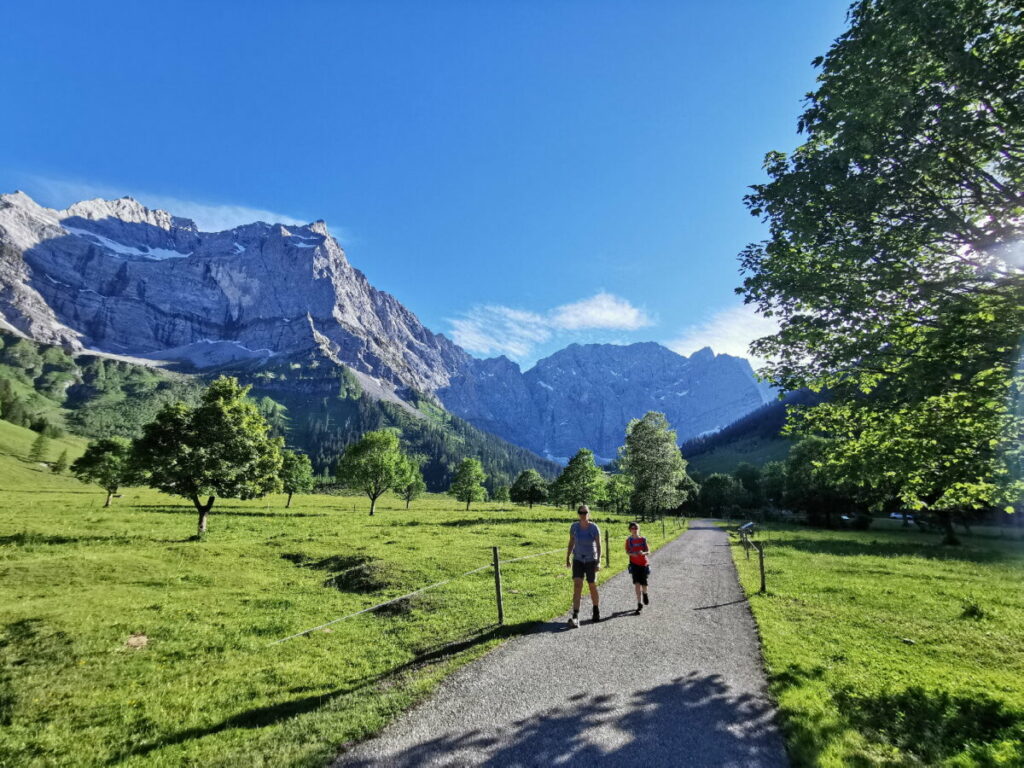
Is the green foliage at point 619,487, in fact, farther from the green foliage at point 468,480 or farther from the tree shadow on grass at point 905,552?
the tree shadow on grass at point 905,552

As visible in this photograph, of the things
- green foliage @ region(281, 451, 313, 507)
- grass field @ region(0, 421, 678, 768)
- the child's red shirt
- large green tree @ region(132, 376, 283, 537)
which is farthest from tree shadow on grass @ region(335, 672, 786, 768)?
green foliage @ region(281, 451, 313, 507)

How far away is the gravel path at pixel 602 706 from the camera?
7039mm

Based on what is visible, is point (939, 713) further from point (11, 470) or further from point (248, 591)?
point (11, 470)

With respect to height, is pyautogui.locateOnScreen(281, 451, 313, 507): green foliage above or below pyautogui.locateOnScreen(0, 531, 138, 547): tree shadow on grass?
above

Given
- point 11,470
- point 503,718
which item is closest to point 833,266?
point 503,718

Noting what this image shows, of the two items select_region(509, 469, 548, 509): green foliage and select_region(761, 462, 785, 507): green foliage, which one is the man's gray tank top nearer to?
select_region(509, 469, 548, 509): green foliage

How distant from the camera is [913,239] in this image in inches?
433

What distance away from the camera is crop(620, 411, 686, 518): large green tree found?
59.1 meters

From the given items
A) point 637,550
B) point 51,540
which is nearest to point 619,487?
point 637,550

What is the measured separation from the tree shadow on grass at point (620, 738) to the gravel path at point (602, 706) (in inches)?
0.7

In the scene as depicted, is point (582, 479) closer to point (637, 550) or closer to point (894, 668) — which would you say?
point (637, 550)

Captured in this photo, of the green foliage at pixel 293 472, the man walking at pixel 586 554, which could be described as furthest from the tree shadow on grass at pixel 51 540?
the green foliage at pixel 293 472

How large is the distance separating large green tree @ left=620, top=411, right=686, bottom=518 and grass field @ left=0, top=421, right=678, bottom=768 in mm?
32986

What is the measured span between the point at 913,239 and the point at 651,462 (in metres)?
50.9
